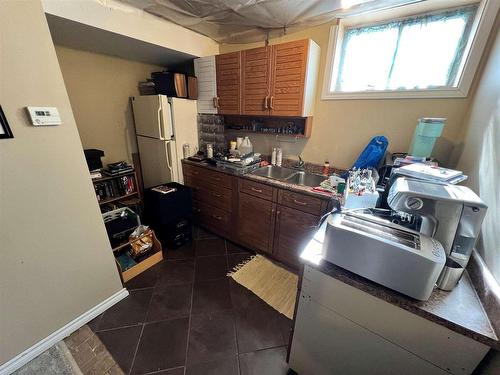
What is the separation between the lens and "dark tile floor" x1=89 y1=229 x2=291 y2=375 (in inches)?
51.6

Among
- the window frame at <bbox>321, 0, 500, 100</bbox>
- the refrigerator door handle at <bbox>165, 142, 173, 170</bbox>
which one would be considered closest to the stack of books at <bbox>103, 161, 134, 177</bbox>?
the refrigerator door handle at <bbox>165, 142, 173, 170</bbox>

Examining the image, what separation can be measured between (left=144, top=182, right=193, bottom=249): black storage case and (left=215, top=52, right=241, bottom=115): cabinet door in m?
1.09

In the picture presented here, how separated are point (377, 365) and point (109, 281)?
1.86 metres

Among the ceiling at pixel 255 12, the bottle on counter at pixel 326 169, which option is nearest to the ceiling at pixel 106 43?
the ceiling at pixel 255 12

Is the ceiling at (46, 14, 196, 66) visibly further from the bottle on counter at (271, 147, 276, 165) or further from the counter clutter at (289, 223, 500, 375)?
the counter clutter at (289, 223, 500, 375)

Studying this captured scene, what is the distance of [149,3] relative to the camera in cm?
171

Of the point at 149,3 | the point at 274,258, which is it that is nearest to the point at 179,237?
the point at 274,258

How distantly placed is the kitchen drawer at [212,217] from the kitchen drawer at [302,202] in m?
0.77

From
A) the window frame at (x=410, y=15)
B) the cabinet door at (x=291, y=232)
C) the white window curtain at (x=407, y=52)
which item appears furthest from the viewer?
the cabinet door at (x=291, y=232)

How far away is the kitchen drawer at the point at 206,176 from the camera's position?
2281 mm

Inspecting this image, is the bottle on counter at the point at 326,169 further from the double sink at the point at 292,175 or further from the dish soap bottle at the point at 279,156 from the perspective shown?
the dish soap bottle at the point at 279,156

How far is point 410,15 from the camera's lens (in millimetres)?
1646

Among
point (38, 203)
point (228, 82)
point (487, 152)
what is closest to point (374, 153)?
point (487, 152)

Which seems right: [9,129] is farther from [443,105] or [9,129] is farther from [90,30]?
[443,105]
